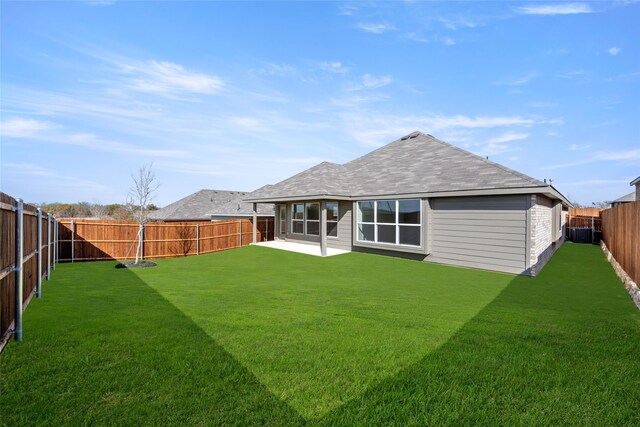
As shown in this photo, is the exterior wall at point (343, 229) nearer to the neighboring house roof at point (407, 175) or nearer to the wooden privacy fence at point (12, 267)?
the neighboring house roof at point (407, 175)

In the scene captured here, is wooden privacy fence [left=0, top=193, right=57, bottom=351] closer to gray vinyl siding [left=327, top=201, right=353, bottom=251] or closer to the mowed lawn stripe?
the mowed lawn stripe

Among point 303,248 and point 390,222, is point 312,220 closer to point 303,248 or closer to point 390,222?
point 303,248

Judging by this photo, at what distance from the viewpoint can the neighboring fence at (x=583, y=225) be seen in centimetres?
2100

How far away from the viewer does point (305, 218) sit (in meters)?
18.2

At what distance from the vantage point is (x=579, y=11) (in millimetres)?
9945

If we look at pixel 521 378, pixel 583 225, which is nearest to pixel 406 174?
pixel 521 378

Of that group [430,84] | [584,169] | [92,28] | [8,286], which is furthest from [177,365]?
[584,169]

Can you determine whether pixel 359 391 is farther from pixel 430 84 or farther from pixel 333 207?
pixel 430 84

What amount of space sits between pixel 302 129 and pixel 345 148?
538 centimetres

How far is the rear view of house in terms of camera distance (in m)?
10.4

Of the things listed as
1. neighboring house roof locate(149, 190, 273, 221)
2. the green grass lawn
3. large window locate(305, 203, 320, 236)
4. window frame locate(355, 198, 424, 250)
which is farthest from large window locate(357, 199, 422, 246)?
neighboring house roof locate(149, 190, 273, 221)

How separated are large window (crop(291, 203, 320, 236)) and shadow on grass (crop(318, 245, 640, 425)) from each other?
40.5 feet

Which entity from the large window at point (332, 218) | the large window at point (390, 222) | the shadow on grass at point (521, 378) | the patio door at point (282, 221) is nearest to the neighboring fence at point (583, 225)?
the large window at point (390, 222)

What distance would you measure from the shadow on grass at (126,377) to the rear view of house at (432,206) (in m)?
9.67
